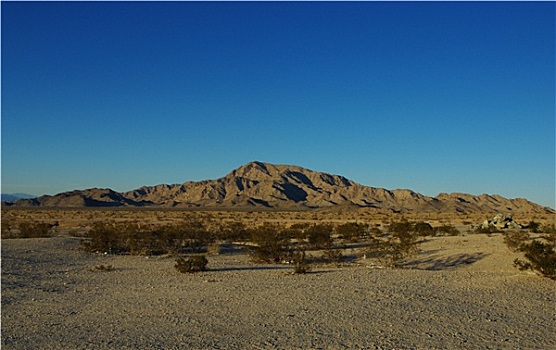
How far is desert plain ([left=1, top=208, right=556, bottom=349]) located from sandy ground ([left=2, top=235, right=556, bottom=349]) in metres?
0.03

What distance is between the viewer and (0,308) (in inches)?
533

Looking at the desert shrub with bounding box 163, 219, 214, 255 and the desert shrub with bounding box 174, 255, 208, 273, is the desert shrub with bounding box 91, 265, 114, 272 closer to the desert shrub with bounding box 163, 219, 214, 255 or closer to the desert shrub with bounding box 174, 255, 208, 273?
the desert shrub with bounding box 174, 255, 208, 273

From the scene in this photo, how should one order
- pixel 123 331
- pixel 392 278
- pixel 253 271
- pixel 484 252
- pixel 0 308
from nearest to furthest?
pixel 123 331, pixel 0 308, pixel 392 278, pixel 253 271, pixel 484 252

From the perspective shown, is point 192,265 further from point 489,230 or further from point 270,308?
point 489,230

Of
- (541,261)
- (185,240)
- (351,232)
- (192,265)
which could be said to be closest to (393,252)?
(541,261)

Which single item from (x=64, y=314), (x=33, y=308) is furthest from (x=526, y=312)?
(x=33, y=308)

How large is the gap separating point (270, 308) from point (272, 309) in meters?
0.14

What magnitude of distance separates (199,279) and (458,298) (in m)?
9.26

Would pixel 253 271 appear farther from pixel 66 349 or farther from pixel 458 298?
pixel 66 349

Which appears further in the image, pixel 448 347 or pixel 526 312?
pixel 526 312

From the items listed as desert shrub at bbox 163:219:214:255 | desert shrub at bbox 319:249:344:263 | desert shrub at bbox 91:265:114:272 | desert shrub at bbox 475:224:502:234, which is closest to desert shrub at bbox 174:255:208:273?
desert shrub at bbox 91:265:114:272

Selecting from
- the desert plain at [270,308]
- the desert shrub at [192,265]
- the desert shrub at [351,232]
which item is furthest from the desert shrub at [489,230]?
the desert shrub at [192,265]

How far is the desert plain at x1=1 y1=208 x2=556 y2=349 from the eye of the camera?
10.5 metres

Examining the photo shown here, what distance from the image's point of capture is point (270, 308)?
525 inches
